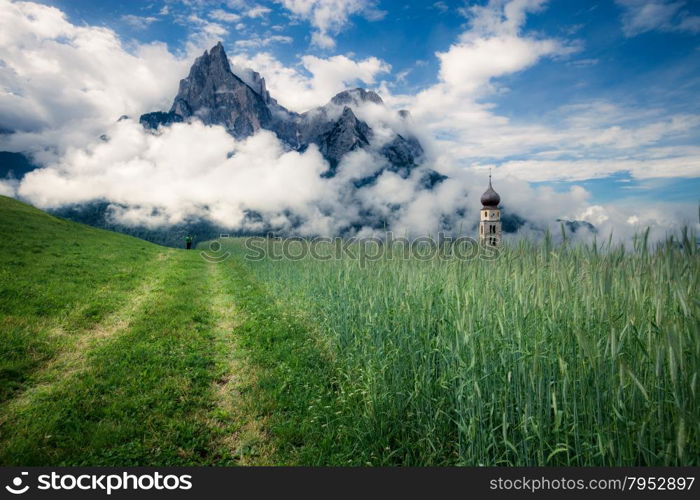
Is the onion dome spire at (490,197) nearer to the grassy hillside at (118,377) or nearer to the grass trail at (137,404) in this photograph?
the grassy hillside at (118,377)

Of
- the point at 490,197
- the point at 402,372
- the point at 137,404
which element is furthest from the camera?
the point at 490,197

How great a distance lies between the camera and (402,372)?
4.61 meters

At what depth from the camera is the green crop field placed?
2.66m

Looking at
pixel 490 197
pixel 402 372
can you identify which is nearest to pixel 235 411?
pixel 402 372

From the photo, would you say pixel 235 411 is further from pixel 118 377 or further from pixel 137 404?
pixel 118 377

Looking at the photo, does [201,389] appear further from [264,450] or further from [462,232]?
[462,232]

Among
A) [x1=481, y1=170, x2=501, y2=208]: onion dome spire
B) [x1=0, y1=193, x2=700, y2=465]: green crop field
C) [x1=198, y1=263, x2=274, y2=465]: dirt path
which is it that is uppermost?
[x1=481, y1=170, x2=501, y2=208]: onion dome spire

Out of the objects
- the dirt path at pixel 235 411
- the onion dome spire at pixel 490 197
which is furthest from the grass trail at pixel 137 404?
the onion dome spire at pixel 490 197

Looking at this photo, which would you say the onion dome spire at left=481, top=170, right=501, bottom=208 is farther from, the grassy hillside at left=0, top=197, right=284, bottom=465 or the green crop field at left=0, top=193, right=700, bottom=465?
the green crop field at left=0, top=193, right=700, bottom=465

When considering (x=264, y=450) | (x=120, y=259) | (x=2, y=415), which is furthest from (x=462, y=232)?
(x=120, y=259)

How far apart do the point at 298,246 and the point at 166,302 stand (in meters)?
7.68

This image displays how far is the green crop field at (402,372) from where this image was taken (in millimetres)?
2660

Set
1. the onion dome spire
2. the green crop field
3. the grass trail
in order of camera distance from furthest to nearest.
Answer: the onion dome spire < the grass trail < the green crop field

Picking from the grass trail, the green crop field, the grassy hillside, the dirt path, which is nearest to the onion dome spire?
the grassy hillside
